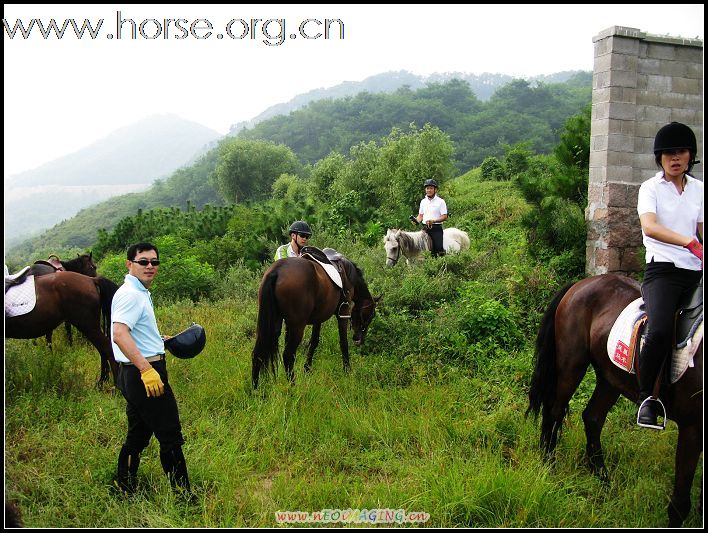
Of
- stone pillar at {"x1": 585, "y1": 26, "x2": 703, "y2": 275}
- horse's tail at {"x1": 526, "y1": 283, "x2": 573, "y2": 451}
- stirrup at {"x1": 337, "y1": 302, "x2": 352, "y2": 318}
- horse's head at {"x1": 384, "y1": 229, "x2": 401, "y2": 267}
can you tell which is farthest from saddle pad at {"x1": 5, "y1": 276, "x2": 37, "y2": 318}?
stone pillar at {"x1": 585, "y1": 26, "x2": 703, "y2": 275}

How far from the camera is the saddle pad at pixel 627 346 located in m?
3.61

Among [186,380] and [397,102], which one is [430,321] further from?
[397,102]

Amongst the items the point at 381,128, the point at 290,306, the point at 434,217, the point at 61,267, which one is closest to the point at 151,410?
the point at 290,306

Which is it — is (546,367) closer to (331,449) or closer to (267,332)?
(331,449)

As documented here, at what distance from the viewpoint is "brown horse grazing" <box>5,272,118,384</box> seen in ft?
20.1

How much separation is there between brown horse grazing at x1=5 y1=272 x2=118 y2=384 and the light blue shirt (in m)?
2.66

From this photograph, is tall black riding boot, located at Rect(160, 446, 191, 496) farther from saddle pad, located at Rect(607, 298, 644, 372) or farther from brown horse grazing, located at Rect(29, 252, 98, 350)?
brown horse grazing, located at Rect(29, 252, 98, 350)

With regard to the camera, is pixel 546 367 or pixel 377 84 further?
pixel 377 84

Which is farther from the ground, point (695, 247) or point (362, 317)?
point (695, 247)

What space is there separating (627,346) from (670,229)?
929 millimetres

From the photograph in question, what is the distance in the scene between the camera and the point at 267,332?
604cm

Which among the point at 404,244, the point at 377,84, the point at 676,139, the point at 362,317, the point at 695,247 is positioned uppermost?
the point at 377,84

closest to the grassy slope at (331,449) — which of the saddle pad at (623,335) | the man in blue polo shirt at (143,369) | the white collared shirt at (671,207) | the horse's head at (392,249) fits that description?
the man in blue polo shirt at (143,369)

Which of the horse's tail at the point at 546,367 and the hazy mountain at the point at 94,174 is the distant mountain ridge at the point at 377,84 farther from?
the horse's tail at the point at 546,367
